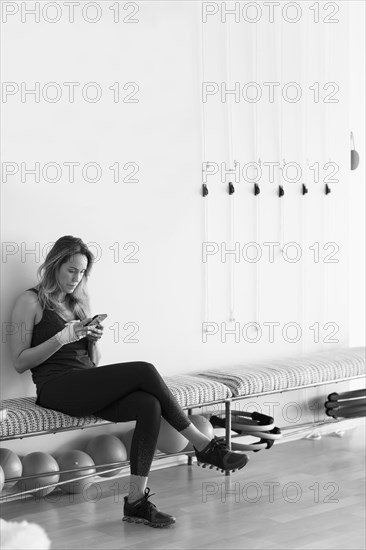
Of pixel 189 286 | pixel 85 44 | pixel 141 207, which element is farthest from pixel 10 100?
pixel 189 286

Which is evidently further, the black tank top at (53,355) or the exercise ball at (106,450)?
the exercise ball at (106,450)

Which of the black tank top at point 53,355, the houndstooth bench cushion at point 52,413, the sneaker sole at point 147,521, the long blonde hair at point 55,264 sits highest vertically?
the long blonde hair at point 55,264

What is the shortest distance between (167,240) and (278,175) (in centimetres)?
91

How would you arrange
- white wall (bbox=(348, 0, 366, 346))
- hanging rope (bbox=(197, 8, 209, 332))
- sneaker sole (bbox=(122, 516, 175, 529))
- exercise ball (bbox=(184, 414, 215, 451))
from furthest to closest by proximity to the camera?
white wall (bbox=(348, 0, 366, 346)), hanging rope (bbox=(197, 8, 209, 332)), exercise ball (bbox=(184, 414, 215, 451)), sneaker sole (bbox=(122, 516, 175, 529))

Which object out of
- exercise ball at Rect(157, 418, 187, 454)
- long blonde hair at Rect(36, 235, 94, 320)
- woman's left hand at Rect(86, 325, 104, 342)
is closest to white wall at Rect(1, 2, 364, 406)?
long blonde hair at Rect(36, 235, 94, 320)

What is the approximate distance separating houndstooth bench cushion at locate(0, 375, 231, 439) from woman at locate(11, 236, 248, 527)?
4 centimetres

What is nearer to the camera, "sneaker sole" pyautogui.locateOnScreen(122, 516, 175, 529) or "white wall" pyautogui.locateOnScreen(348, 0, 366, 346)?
"sneaker sole" pyautogui.locateOnScreen(122, 516, 175, 529)

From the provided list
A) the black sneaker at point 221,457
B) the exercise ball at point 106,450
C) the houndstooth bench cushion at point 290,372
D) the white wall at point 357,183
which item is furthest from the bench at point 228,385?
the white wall at point 357,183

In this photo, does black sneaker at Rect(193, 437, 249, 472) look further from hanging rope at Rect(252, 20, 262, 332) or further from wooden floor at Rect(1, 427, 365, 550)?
hanging rope at Rect(252, 20, 262, 332)

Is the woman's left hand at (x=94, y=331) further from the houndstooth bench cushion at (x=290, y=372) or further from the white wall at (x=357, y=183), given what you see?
the white wall at (x=357, y=183)

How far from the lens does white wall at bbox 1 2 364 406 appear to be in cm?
394

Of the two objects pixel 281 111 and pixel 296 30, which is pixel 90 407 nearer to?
pixel 281 111

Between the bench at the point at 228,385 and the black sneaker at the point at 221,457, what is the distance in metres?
0.34

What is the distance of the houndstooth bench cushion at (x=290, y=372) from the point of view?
14.1ft
